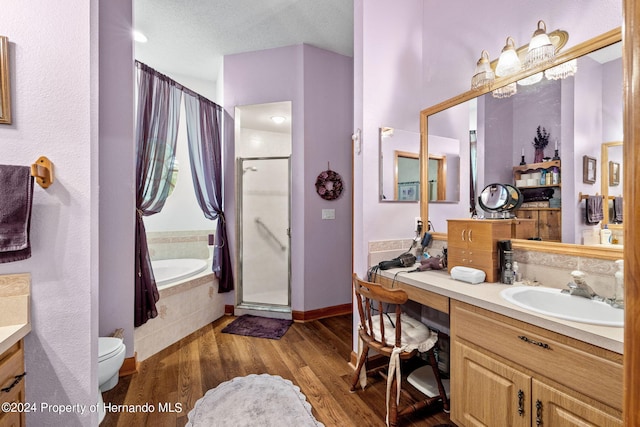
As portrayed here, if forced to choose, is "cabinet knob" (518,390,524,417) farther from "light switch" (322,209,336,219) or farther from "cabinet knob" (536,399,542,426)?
"light switch" (322,209,336,219)

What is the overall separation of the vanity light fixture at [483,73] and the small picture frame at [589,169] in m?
0.71

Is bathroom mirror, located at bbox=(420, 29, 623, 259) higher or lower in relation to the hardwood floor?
higher

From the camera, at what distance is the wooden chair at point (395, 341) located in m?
1.45

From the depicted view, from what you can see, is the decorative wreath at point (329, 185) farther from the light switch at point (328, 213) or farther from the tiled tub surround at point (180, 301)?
the tiled tub surround at point (180, 301)

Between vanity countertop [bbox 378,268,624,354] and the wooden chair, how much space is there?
22cm

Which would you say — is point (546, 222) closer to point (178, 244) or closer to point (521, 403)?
point (521, 403)

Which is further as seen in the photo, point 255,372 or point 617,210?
point 255,372

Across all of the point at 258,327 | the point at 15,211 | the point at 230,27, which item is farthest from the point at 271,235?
the point at 15,211

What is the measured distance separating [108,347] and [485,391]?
2.07 m

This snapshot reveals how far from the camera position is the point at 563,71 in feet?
4.63

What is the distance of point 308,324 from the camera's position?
9.40 ft

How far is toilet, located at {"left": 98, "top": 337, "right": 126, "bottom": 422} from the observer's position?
1.57 metres

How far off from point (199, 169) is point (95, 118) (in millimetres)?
1753

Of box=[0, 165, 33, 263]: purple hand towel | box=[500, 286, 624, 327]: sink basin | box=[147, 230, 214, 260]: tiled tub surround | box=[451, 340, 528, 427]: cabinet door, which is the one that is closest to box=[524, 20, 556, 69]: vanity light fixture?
box=[500, 286, 624, 327]: sink basin
